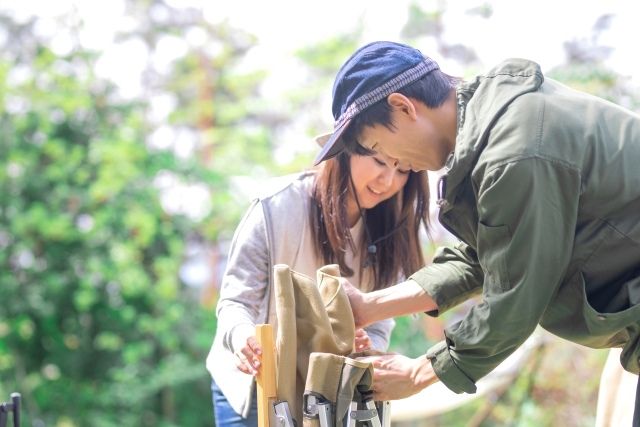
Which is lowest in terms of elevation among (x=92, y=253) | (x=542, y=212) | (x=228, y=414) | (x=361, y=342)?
(x=92, y=253)

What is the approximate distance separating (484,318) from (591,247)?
23 centimetres

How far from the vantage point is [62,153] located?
692cm

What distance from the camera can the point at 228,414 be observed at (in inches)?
96.0

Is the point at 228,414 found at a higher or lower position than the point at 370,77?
lower

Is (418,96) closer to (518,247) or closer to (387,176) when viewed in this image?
(518,247)

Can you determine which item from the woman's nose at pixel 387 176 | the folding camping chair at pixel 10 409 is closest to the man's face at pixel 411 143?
the woman's nose at pixel 387 176

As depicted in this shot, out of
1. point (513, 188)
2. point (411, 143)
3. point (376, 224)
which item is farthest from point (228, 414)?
point (513, 188)

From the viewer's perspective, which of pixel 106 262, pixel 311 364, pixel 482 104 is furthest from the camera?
pixel 106 262

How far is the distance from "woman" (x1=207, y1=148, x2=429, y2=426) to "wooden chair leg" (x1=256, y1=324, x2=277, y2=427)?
0.17 m

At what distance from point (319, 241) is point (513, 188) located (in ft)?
2.62

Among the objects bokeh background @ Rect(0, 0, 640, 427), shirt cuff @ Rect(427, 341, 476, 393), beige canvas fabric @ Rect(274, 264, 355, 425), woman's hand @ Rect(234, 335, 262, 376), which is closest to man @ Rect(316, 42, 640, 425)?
shirt cuff @ Rect(427, 341, 476, 393)

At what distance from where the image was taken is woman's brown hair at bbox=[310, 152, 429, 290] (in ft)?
8.18

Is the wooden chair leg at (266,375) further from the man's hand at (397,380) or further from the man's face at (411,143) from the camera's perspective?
the man's face at (411,143)

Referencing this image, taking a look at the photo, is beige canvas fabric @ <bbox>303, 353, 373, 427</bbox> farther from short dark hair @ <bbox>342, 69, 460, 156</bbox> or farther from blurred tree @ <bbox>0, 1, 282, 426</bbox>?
blurred tree @ <bbox>0, 1, 282, 426</bbox>
